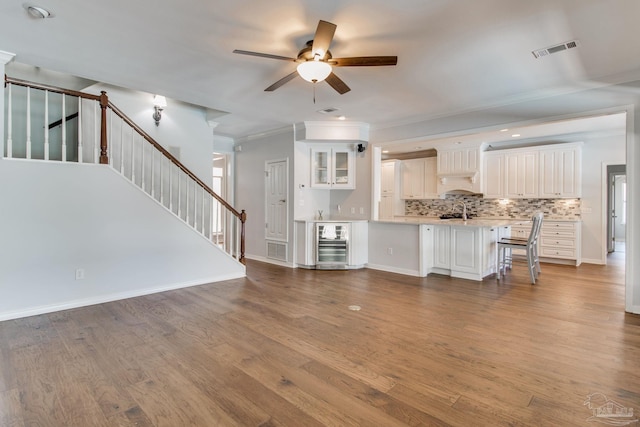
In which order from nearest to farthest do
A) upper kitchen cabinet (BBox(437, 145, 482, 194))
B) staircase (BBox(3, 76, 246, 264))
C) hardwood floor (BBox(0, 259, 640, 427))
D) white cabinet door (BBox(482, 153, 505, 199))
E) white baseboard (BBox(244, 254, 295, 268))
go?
1. hardwood floor (BBox(0, 259, 640, 427))
2. staircase (BBox(3, 76, 246, 264))
3. white baseboard (BBox(244, 254, 295, 268))
4. white cabinet door (BBox(482, 153, 505, 199))
5. upper kitchen cabinet (BBox(437, 145, 482, 194))

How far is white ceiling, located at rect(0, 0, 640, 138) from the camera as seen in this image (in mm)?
2430

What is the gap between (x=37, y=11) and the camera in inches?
99.2

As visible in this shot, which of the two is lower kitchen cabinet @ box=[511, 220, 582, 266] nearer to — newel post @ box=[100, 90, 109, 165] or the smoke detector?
newel post @ box=[100, 90, 109, 165]

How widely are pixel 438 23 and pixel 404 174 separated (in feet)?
20.4

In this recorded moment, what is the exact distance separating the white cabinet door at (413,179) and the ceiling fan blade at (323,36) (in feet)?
20.3

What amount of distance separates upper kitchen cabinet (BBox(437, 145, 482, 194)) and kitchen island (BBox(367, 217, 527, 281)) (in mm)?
1856

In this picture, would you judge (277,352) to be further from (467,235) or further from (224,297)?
(467,235)

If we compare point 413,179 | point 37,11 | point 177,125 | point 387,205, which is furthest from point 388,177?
point 37,11

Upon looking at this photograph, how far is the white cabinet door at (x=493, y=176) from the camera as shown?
725cm

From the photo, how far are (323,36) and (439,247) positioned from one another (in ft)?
13.4

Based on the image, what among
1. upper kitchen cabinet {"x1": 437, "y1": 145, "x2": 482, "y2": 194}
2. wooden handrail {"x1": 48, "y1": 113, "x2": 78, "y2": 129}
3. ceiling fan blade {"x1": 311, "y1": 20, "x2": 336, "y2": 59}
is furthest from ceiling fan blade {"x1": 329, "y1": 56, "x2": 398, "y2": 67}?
upper kitchen cabinet {"x1": 437, "y1": 145, "x2": 482, "y2": 194}

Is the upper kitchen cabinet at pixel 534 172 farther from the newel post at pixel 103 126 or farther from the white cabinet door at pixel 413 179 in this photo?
the newel post at pixel 103 126

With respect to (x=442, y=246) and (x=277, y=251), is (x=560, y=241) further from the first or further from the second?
(x=277, y=251)

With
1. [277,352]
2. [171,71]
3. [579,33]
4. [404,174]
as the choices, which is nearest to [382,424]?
[277,352]
